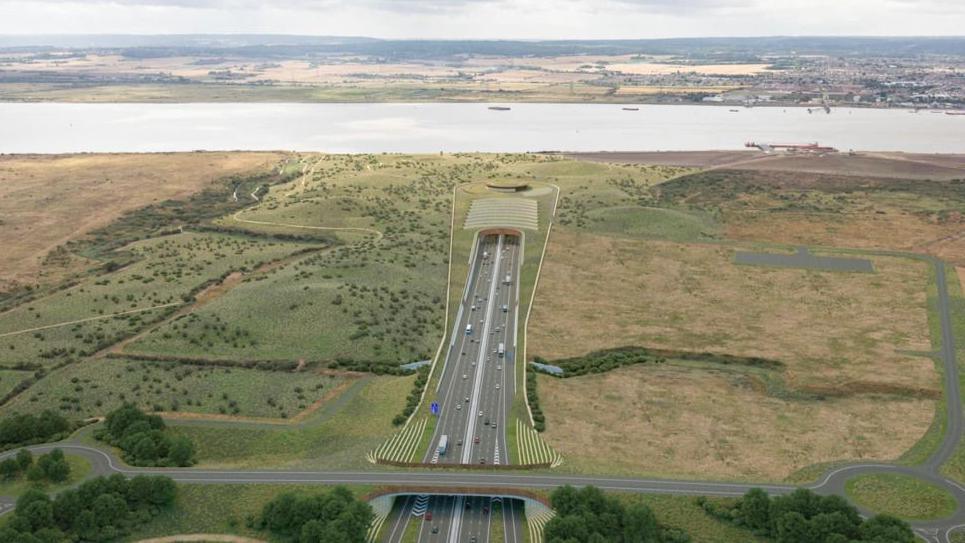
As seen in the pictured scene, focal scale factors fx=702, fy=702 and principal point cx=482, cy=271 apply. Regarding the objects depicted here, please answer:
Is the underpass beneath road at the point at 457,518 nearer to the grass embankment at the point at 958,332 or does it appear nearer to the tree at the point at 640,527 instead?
the tree at the point at 640,527

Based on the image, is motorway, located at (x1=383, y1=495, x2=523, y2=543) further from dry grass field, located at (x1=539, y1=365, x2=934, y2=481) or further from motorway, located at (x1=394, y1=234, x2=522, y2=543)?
dry grass field, located at (x1=539, y1=365, x2=934, y2=481)

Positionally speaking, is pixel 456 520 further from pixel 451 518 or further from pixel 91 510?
pixel 91 510

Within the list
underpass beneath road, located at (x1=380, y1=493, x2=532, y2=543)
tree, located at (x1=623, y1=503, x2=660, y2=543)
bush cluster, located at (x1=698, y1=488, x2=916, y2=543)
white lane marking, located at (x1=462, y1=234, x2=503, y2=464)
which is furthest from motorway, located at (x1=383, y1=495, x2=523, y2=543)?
bush cluster, located at (x1=698, y1=488, x2=916, y2=543)

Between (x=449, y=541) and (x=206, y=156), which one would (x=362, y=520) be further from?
(x=206, y=156)

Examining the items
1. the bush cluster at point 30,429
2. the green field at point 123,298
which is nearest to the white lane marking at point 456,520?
the bush cluster at point 30,429

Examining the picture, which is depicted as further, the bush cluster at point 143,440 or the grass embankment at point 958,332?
the grass embankment at point 958,332

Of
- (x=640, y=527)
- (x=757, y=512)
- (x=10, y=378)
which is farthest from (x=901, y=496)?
(x=10, y=378)
